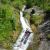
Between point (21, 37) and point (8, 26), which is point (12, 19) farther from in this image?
point (21, 37)

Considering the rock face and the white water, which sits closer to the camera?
the white water

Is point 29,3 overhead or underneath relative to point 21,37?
overhead

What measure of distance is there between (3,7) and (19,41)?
43.7 inches

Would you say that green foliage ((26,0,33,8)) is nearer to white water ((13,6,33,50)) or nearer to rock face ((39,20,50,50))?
white water ((13,6,33,50))

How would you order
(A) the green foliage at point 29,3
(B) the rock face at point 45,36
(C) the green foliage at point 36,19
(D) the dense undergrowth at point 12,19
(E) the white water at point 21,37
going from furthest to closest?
(A) the green foliage at point 29,3, (C) the green foliage at point 36,19, (B) the rock face at point 45,36, (D) the dense undergrowth at point 12,19, (E) the white water at point 21,37

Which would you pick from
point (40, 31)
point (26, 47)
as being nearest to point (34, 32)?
point (40, 31)

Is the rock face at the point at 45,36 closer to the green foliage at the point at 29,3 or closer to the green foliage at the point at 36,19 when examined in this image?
the green foliage at the point at 36,19

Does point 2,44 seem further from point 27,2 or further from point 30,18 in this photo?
point 27,2

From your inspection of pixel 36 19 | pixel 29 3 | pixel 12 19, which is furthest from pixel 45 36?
pixel 29 3

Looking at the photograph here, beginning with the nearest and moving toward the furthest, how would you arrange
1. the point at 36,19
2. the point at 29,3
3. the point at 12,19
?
the point at 12,19, the point at 36,19, the point at 29,3

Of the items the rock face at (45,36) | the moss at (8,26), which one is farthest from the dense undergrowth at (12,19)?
the rock face at (45,36)

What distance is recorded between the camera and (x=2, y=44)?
220 inches

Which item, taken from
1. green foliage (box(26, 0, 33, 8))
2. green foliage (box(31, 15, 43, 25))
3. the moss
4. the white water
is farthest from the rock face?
green foliage (box(26, 0, 33, 8))

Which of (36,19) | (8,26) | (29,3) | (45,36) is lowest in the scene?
(45,36)
